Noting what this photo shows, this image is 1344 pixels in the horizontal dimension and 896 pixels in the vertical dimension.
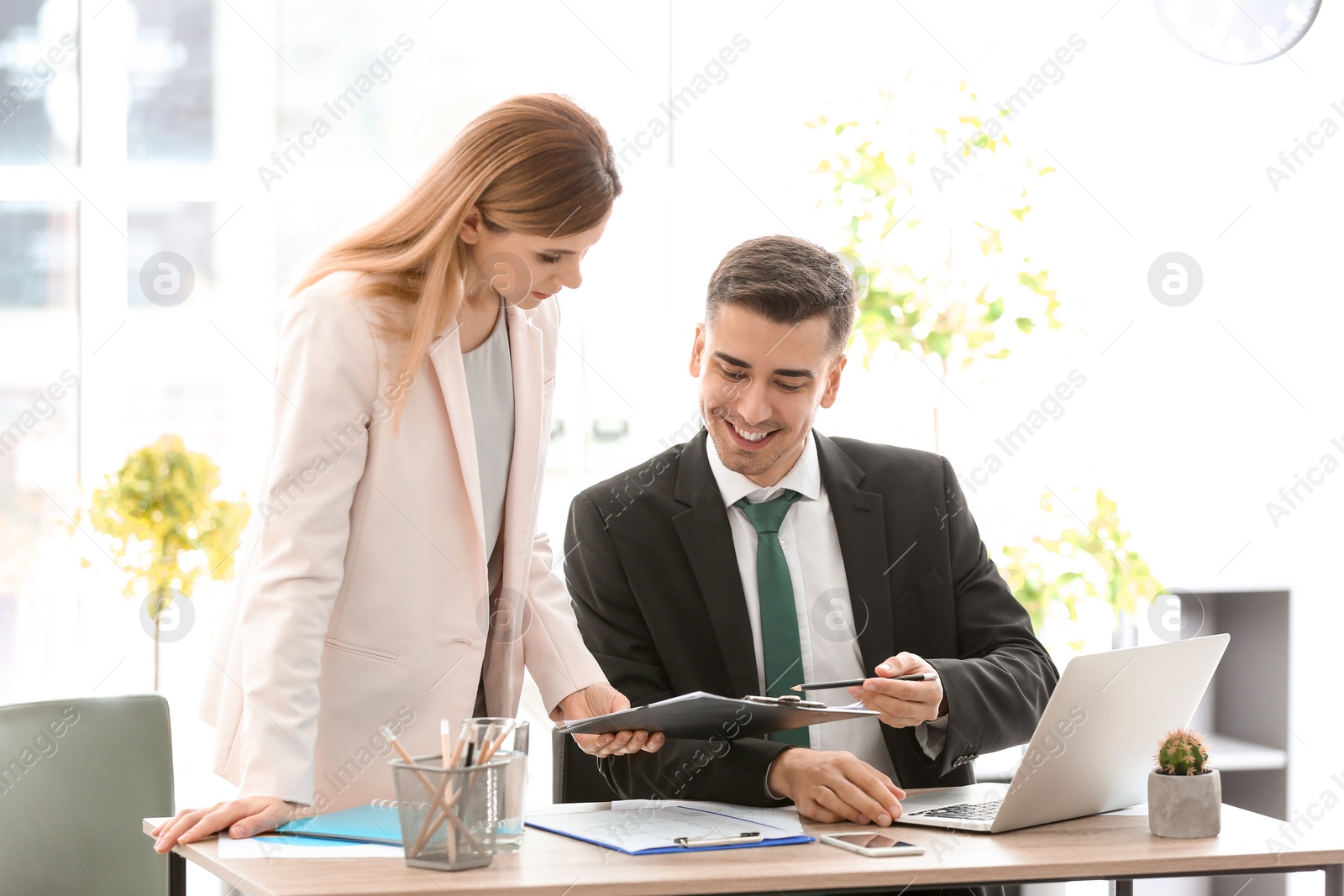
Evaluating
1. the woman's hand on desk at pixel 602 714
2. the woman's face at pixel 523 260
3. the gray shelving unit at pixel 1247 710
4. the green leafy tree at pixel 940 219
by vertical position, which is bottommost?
the gray shelving unit at pixel 1247 710

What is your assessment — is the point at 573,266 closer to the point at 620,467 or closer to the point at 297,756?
the point at 297,756

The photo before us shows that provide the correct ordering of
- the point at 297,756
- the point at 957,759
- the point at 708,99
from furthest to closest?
the point at 708,99 → the point at 957,759 → the point at 297,756

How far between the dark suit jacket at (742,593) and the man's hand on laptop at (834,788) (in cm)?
23

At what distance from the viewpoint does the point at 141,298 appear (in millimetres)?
3947

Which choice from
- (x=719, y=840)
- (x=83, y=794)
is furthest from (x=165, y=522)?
(x=719, y=840)

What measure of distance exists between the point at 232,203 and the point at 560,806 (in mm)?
2891

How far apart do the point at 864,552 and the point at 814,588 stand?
10 cm

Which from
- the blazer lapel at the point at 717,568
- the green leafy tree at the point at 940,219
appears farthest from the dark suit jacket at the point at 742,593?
the green leafy tree at the point at 940,219

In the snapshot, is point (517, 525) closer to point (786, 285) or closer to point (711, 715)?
point (711, 715)

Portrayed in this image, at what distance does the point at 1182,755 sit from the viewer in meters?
1.53

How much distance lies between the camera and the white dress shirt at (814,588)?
1997mm

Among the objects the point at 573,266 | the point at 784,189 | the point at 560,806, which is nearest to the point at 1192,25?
the point at 784,189

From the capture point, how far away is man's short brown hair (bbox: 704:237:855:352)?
201 centimetres

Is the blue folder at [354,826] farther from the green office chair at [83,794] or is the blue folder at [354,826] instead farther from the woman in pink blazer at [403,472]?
the green office chair at [83,794]
